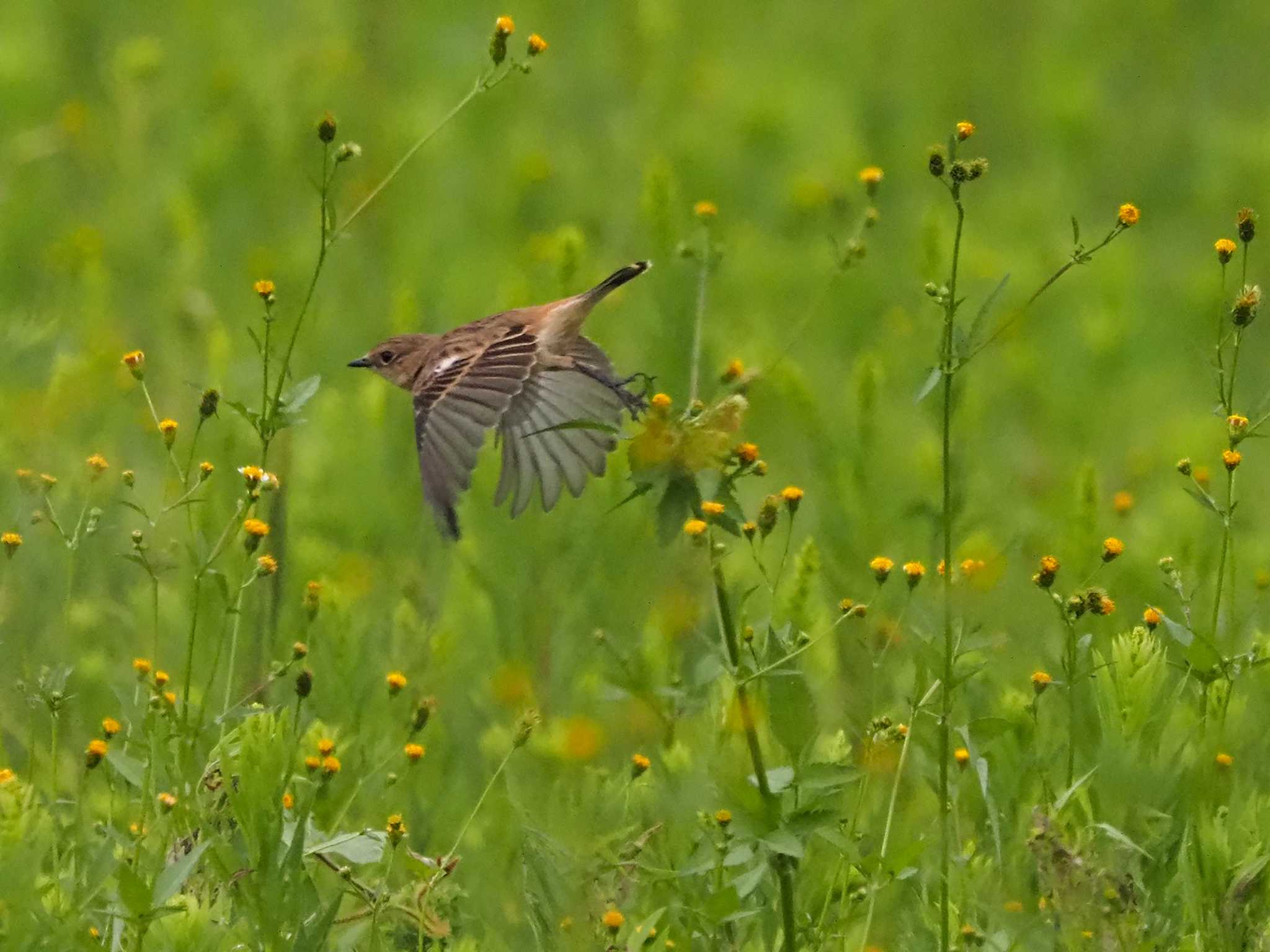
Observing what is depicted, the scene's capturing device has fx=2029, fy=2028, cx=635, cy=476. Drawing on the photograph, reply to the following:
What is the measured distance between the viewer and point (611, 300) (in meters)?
6.39

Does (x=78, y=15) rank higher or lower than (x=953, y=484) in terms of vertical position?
higher

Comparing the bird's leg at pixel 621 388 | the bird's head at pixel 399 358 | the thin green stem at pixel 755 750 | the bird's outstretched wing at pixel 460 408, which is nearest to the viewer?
the thin green stem at pixel 755 750

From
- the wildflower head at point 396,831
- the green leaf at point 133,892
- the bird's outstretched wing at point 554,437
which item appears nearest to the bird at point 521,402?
the bird's outstretched wing at point 554,437

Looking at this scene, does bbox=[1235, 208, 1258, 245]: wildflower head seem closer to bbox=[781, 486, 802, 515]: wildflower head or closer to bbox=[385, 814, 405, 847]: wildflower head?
bbox=[781, 486, 802, 515]: wildflower head

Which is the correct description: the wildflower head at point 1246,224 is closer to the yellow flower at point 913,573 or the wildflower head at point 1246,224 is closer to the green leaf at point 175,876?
the yellow flower at point 913,573

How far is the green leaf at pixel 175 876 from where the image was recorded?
87.0 inches

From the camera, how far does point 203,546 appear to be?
280cm

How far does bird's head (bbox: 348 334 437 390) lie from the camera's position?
455 cm

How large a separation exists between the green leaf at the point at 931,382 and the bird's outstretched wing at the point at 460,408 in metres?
0.97

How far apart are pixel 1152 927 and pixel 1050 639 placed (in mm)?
1151

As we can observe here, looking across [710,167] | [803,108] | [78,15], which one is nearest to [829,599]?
[710,167]

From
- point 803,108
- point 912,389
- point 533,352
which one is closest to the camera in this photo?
point 533,352

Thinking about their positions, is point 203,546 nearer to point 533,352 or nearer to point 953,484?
point 533,352

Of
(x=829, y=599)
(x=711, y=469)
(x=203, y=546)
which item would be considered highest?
(x=711, y=469)
